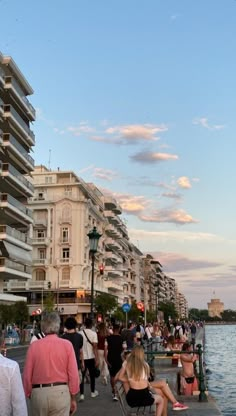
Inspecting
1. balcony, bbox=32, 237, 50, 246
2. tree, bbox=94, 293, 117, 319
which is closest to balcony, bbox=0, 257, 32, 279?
tree, bbox=94, 293, 117, 319

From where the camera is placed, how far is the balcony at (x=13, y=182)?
52.0 meters

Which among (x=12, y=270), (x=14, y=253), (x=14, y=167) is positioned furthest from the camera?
(x=14, y=167)

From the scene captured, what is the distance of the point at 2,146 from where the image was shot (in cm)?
5231

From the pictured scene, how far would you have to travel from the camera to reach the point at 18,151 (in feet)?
181

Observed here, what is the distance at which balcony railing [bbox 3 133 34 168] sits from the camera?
5291cm

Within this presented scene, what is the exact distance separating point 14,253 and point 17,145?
10.9 meters

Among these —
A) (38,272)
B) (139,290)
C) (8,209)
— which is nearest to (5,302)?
(8,209)

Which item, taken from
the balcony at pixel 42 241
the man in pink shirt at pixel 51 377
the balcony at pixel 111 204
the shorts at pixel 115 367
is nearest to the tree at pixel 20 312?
the balcony at pixel 42 241

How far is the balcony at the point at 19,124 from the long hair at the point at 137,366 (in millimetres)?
48250

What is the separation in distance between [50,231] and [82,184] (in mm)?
8218

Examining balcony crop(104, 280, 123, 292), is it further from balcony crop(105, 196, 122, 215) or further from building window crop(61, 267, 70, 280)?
balcony crop(105, 196, 122, 215)

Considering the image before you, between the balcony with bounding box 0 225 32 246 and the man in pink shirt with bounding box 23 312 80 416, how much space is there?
44253mm

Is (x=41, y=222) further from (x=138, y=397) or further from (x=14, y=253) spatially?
(x=138, y=397)

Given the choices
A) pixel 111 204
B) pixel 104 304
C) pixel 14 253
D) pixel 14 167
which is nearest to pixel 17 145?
pixel 14 167
